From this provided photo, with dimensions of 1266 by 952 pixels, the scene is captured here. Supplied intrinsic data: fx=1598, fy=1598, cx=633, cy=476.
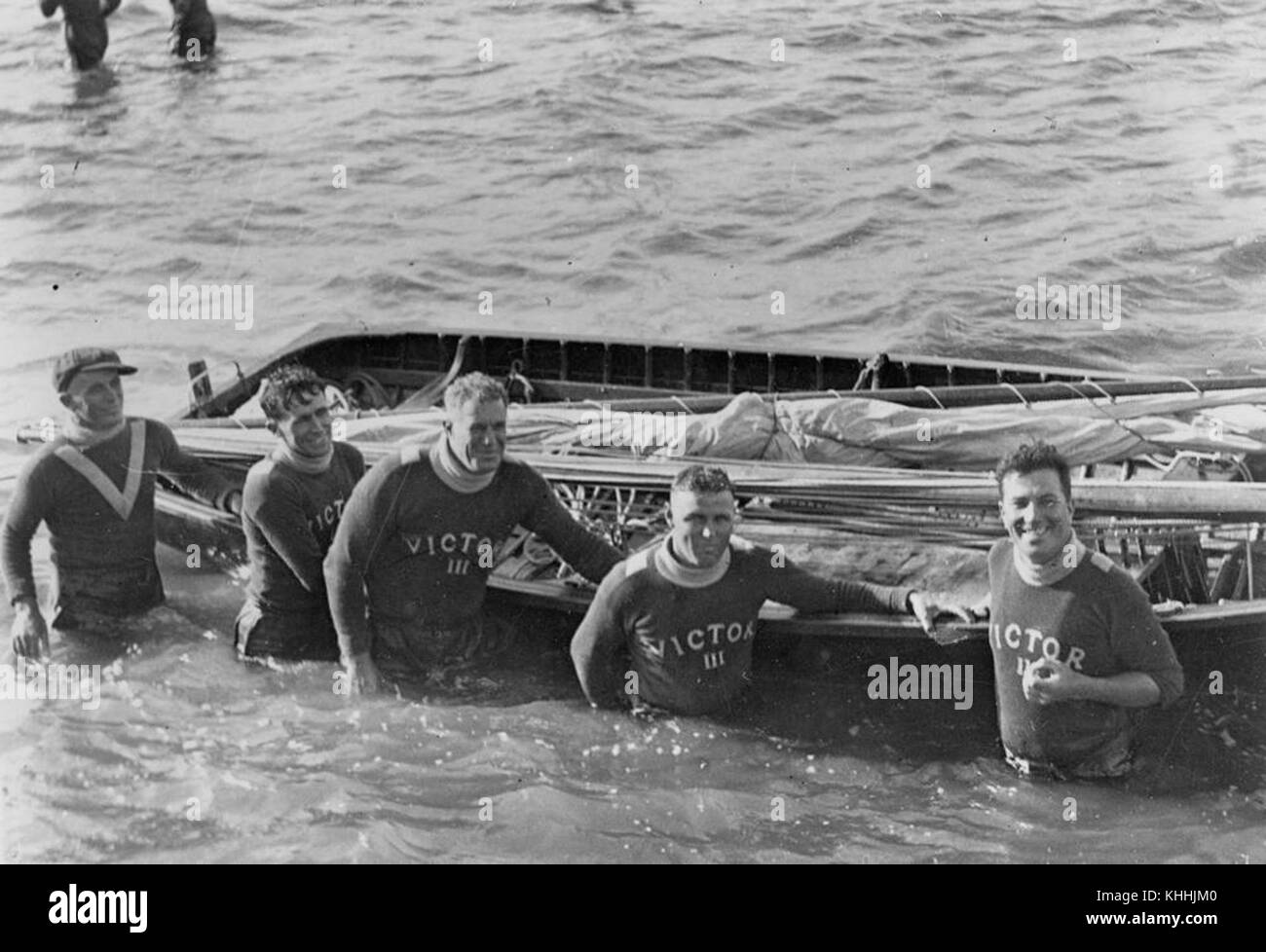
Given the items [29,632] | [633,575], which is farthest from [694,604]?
[29,632]

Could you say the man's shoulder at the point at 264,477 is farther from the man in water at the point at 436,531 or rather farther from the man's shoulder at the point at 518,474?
the man's shoulder at the point at 518,474

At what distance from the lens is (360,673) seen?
7.54 metres

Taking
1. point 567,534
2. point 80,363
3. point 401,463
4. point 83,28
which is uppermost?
point 83,28

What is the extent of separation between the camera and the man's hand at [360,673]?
24.6 ft

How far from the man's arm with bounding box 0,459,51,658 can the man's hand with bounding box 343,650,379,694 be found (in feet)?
5.10

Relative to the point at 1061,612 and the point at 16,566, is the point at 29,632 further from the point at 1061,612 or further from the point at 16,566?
the point at 1061,612

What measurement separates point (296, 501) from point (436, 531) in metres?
0.74

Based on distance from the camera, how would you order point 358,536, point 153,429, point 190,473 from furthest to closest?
point 190,473
point 153,429
point 358,536

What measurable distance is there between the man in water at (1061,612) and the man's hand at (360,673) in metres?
2.89

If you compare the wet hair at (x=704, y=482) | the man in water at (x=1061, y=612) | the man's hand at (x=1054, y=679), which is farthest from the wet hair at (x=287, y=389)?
the man's hand at (x=1054, y=679)

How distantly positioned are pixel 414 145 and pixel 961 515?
36.7 ft

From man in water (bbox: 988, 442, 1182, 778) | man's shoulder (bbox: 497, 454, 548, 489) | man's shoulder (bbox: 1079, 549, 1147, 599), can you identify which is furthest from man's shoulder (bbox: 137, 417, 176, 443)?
man's shoulder (bbox: 1079, 549, 1147, 599)

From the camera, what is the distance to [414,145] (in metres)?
17.7

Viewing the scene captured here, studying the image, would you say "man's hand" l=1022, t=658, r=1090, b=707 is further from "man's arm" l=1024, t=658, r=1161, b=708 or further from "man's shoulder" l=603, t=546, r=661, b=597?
"man's shoulder" l=603, t=546, r=661, b=597
